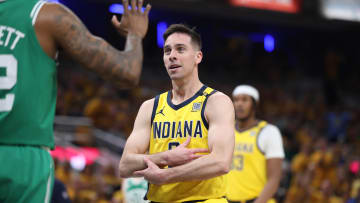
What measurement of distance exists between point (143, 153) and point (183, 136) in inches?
16.0

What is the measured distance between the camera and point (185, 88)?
174 inches

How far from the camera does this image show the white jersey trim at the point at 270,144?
6.54 metres

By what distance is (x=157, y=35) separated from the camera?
70.5 ft

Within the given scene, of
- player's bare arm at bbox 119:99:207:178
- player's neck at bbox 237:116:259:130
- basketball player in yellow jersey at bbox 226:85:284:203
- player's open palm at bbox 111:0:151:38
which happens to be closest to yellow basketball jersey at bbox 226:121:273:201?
basketball player in yellow jersey at bbox 226:85:284:203

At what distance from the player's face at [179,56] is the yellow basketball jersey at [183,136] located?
213 millimetres

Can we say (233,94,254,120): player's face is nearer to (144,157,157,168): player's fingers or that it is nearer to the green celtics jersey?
(144,157,157,168): player's fingers

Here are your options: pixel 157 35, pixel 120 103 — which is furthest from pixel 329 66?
pixel 120 103

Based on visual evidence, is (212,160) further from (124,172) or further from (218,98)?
(124,172)

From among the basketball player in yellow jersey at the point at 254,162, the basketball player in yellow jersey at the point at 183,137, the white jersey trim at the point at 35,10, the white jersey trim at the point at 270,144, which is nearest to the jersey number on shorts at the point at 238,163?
the basketball player in yellow jersey at the point at 254,162

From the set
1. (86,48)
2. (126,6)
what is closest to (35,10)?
(86,48)

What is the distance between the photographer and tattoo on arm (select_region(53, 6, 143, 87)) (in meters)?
2.88

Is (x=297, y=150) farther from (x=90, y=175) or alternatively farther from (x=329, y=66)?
(x=329, y=66)

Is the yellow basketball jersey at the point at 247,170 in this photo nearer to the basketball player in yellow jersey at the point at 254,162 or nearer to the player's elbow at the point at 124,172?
the basketball player in yellow jersey at the point at 254,162

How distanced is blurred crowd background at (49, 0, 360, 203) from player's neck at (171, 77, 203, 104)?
470 centimetres
